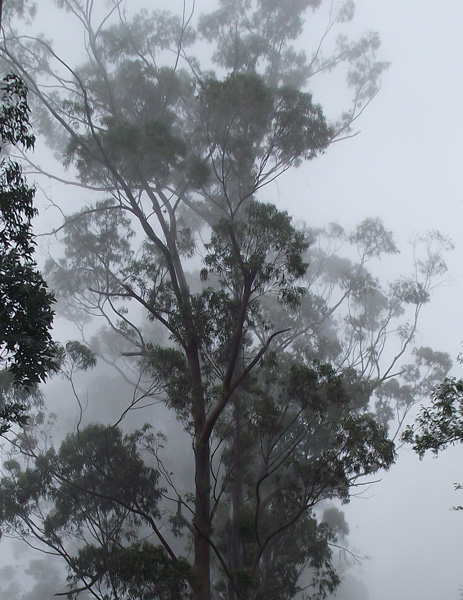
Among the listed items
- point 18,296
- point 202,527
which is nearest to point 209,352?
point 202,527

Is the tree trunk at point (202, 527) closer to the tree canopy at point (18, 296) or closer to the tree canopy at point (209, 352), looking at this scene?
the tree canopy at point (209, 352)

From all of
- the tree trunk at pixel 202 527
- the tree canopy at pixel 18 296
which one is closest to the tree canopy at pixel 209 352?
the tree trunk at pixel 202 527

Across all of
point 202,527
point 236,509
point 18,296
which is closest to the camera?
point 18,296

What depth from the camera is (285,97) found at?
422 inches

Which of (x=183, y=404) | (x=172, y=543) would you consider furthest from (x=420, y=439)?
(x=172, y=543)

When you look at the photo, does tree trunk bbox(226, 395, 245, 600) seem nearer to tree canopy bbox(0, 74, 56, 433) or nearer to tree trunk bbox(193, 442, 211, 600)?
tree trunk bbox(193, 442, 211, 600)

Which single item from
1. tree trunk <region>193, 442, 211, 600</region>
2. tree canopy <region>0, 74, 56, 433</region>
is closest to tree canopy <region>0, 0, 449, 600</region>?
tree trunk <region>193, 442, 211, 600</region>

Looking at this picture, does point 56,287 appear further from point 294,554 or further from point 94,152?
point 294,554

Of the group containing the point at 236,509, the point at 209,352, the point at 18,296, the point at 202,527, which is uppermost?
the point at 209,352

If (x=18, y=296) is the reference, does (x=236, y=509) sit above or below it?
above

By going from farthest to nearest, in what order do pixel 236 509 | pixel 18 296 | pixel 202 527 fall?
pixel 236 509
pixel 202 527
pixel 18 296

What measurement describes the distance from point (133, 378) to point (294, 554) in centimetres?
1451

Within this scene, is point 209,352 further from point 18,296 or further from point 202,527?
point 18,296

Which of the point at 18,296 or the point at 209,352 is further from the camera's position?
the point at 209,352
